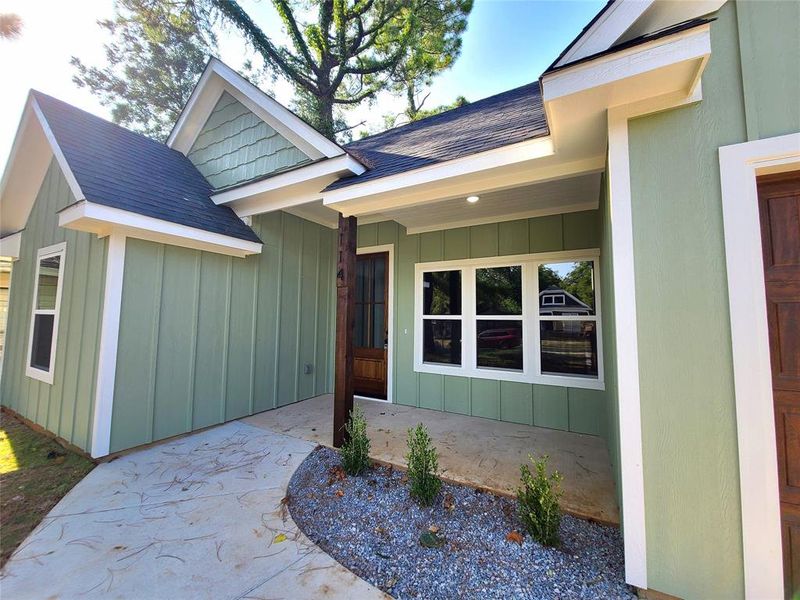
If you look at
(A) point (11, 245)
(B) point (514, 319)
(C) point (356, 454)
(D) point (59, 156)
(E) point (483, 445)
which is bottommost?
(E) point (483, 445)

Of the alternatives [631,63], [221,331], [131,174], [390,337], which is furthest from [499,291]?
[131,174]

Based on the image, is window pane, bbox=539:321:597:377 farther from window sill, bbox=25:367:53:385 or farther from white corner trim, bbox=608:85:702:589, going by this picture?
window sill, bbox=25:367:53:385

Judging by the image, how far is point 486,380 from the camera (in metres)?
4.43

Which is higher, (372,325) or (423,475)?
(372,325)

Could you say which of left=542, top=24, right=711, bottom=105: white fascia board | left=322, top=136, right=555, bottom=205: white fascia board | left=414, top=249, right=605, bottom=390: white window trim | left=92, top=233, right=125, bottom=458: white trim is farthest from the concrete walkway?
left=542, top=24, right=711, bottom=105: white fascia board

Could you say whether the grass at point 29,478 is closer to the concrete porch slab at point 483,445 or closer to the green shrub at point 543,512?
the concrete porch slab at point 483,445

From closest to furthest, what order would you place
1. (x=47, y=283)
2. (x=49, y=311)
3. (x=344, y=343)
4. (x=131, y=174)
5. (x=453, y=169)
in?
(x=453, y=169), (x=344, y=343), (x=131, y=174), (x=49, y=311), (x=47, y=283)

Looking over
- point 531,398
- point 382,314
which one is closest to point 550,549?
point 531,398

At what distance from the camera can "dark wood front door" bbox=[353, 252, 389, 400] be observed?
5.23m

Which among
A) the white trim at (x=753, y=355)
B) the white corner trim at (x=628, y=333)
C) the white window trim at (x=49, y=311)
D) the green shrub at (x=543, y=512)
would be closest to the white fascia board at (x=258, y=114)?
the white window trim at (x=49, y=311)

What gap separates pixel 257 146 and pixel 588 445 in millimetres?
5608

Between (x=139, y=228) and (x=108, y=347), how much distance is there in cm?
125

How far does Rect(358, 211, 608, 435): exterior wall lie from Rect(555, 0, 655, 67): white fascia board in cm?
219

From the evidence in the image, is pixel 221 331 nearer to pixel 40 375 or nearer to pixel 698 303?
pixel 40 375
